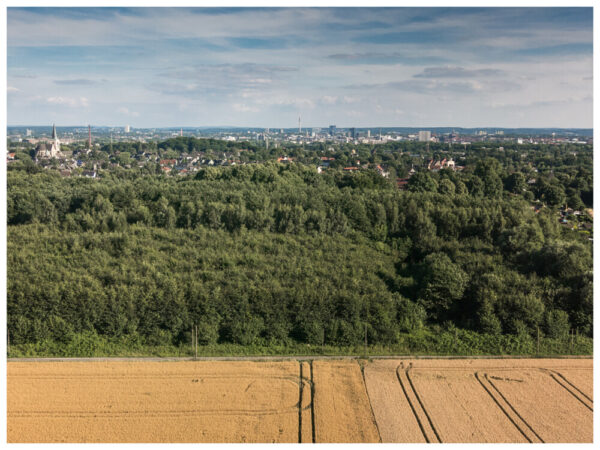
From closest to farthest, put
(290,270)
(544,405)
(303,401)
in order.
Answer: (544,405) < (303,401) < (290,270)

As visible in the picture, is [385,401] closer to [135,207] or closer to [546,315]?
[546,315]

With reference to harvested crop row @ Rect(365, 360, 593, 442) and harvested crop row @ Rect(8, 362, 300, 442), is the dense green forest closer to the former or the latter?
harvested crop row @ Rect(365, 360, 593, 442)

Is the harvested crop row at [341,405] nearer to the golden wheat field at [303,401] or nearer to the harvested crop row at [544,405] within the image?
the golden wheat field at [303,401]

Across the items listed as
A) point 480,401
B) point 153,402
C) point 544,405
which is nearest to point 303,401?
point 153,402

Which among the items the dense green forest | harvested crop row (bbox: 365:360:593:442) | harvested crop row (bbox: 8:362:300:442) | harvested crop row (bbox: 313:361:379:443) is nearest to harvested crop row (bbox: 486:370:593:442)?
harvested crop row (bbox: 365:360:593:442)

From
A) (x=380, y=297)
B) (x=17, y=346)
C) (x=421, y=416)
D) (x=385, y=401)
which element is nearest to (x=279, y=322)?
(x=380, y=297)

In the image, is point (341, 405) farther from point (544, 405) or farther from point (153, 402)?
point (544, 405)
